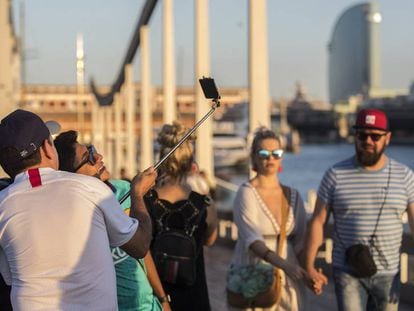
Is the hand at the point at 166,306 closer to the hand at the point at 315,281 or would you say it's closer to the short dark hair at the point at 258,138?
the hand at the point at 315,281

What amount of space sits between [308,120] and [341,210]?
13067 centimetres

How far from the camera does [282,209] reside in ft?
14.9

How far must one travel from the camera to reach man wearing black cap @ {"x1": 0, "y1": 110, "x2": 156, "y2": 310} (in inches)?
102

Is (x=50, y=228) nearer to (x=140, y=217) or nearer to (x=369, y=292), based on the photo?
(x=140, y=217)

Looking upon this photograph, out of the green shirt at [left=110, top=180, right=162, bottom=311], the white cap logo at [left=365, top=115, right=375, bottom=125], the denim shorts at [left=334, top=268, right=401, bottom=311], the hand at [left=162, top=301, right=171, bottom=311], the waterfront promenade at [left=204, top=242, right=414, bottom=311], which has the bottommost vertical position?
the waterfront promenade at [left=204, top=242, right=414, bottom=311]

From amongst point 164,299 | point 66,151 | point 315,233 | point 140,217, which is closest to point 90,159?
point 66,151

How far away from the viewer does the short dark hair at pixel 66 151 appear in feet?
11.3

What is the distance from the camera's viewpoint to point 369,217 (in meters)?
4.47

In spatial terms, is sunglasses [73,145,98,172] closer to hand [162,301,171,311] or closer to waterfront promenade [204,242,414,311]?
hand [162,301,171,311]

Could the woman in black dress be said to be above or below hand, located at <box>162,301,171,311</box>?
above

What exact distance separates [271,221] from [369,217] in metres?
0.50

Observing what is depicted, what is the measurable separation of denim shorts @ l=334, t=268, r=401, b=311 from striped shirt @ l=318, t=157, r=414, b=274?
5 cm

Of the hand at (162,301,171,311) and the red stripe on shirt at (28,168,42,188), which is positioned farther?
the hand at (162,301,171,311)

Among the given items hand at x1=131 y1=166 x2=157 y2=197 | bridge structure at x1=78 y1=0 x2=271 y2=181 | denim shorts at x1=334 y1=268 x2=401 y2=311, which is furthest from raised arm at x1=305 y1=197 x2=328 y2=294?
bridge structure at x1=78 y1=0 x2=271 y2=181
